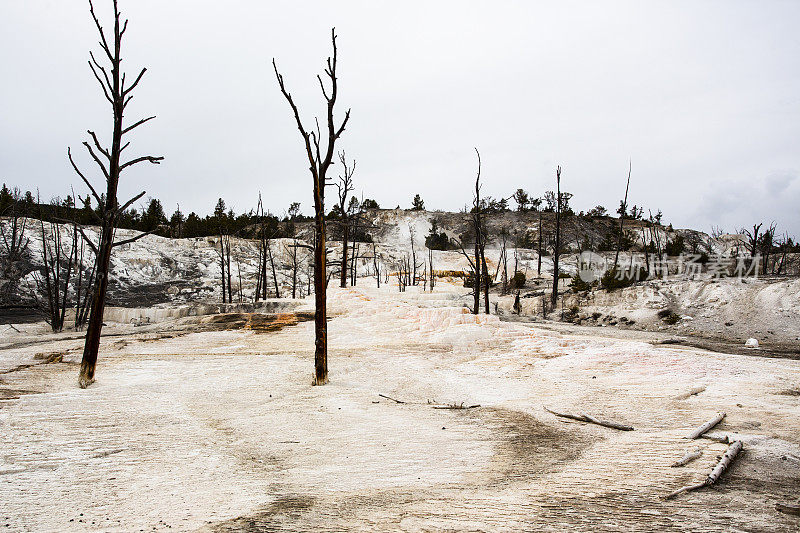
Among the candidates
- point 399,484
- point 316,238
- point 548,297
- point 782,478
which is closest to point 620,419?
point 782,478

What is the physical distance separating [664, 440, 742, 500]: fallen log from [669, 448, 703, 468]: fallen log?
21 centimetres

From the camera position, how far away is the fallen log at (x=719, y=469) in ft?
11.3

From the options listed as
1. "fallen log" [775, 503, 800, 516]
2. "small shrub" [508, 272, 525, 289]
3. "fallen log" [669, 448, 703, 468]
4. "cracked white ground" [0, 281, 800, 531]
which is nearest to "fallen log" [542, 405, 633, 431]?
"cracked white ground" [0, 281, 800, 531]

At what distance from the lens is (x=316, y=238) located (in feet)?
27.0

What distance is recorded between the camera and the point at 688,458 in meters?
4.01

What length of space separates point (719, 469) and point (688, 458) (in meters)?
0.36

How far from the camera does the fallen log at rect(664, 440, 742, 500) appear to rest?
3.44 metres

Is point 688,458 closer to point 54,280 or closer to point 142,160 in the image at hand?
point 142,160

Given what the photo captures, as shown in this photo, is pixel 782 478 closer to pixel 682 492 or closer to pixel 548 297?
pixel 682 492

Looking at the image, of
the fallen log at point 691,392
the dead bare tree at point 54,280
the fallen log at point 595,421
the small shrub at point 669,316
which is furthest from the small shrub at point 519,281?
the fallen log at point 595,421

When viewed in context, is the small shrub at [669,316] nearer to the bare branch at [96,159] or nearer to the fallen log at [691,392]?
the fallen log at [691,392]

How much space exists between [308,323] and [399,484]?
11493mm

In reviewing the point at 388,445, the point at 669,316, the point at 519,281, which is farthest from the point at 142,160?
the point at 519,281

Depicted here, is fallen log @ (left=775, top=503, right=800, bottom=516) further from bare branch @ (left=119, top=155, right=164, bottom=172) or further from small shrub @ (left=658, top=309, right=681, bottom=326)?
small shrub @ (left=658, top=309, right=681, bottom=326)
